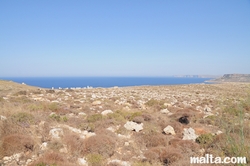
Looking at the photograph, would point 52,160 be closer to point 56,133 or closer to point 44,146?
point 44,146

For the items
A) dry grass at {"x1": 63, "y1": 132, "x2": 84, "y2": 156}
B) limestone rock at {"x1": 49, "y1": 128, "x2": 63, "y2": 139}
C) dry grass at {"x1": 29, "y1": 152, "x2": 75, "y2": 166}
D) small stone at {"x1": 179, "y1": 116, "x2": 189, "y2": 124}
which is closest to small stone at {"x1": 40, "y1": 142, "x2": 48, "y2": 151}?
limestone rock at {"x1": 49, "y1": 128, "x2": 63, "y2": 139}

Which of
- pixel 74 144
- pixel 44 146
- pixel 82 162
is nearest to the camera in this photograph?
pixel 82 162

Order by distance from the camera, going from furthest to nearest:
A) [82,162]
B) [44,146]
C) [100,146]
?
[100,146]
[44,146]
[82,162]

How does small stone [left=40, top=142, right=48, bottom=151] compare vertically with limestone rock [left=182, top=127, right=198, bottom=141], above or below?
above

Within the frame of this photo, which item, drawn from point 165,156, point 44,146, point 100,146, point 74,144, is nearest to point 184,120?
point 165,156

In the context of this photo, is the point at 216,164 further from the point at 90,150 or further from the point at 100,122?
the point at 100,122

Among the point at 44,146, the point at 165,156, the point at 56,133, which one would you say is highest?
the point at 56,133

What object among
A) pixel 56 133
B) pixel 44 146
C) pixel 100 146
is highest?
pixel 56 133

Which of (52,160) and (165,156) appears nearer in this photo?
(52,160)

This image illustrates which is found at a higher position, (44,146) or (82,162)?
(44,146)

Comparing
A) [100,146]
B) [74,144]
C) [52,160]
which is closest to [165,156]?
[100,146]

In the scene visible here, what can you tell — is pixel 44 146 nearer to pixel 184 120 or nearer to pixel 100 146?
pixel 100 146

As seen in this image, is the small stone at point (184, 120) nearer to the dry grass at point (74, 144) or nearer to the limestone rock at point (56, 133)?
the dry grass at point (74, 144)

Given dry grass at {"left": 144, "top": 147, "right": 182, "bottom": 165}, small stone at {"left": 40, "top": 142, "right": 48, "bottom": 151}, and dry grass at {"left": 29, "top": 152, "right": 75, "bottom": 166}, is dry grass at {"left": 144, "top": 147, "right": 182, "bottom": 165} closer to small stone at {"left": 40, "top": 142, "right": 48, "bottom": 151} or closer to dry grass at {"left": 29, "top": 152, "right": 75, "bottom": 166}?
dry grass at {"left": 29, "top": 152, "right": 75, "bottom": 166}
